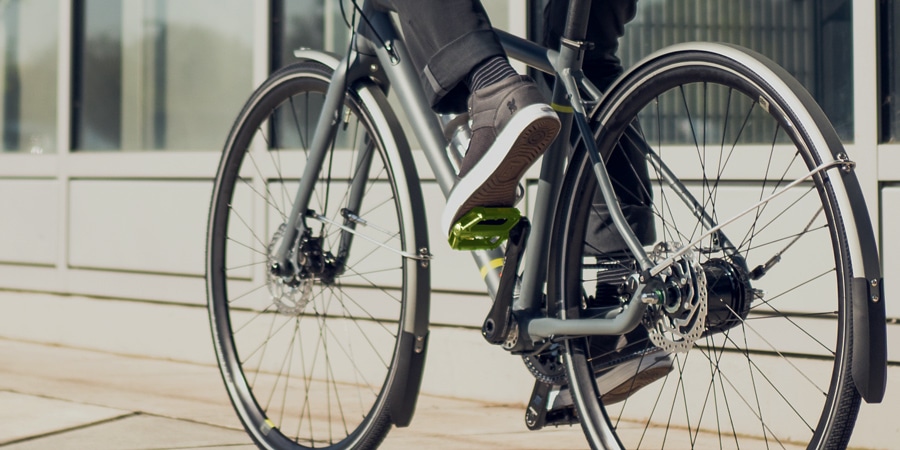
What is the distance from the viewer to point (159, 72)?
560 cm

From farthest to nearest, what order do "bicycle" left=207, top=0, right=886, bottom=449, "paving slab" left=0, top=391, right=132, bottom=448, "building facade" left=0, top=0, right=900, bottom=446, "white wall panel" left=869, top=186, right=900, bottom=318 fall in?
"building facade" left=0, top=0, right=900, bottom=446 → "paving slab" left=0, top=391, right=132, bottom=448 → "white wall panel" left=869, top=186, right=900, bottom=318 → "bicycle" left=207, top=0, right=886, bottom=449

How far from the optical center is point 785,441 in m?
3.26

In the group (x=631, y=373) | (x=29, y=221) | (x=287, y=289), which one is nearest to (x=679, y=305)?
(x=631, y=373)

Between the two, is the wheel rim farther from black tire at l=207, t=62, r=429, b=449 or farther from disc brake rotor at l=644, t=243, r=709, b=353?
disc brake rotor at l=644, t=243, r=709, b=353

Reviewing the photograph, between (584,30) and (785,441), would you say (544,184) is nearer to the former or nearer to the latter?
(584,30)

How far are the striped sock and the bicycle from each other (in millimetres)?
149

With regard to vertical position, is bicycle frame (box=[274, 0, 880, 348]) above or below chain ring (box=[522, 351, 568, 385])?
above

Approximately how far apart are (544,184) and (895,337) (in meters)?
1.40

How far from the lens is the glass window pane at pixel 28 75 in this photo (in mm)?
6051

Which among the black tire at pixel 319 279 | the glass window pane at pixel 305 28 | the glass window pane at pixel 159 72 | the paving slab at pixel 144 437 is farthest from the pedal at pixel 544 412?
the glass window pane at pixel 159 72

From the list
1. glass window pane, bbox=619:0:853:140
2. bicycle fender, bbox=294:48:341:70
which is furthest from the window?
bicycle fender, bbox=294:48:341:70

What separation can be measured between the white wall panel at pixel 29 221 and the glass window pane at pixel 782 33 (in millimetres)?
3149

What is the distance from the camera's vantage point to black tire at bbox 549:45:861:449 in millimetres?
1735

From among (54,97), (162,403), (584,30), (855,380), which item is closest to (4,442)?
(162,403)
